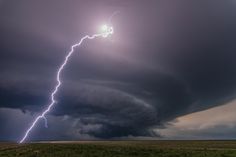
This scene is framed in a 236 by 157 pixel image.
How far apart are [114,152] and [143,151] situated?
7363 millimetres

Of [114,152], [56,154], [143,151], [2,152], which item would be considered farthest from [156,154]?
[2,152]

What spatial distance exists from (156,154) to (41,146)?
2937 cm

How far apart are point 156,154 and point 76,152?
18427mm

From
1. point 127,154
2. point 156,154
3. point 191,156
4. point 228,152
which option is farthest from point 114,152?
point 228,152

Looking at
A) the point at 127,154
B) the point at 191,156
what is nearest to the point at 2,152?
the point at 127,154

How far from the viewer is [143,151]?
93.8 meters

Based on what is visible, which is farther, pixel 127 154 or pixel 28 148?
pixel 28 148

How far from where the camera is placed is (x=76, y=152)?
9125 cm

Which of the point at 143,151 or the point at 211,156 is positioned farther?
the point at 143,151

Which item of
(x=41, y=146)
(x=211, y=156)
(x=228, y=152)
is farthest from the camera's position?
(x=41, y=146)

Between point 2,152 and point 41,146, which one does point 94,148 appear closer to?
point 41,146

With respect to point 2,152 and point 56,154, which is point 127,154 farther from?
point 2,152

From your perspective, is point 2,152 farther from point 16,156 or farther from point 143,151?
point 143,151

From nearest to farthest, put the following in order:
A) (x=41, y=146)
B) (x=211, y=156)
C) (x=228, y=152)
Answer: (x=211, y=156) < (x=228, y=152) < (x=41, y=146)
